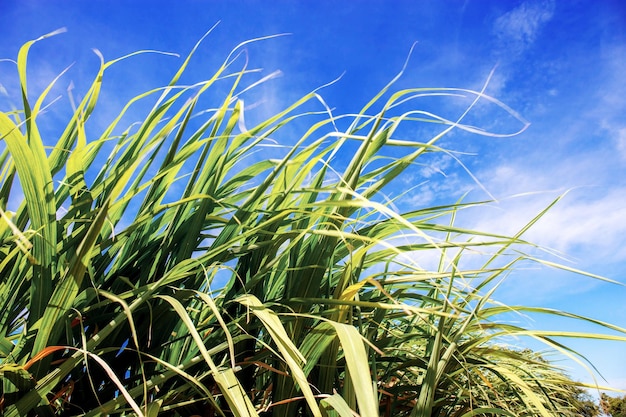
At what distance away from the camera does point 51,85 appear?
0.88 m

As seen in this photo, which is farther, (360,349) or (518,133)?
(518,133)

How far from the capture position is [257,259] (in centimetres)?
80

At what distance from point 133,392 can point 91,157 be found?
44 centimetres

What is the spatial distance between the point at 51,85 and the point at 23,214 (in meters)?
0.23

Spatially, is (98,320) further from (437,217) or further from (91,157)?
(437,217)

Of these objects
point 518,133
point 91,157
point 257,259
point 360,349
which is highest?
point 518,133

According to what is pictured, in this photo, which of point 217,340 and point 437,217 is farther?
point 437,217

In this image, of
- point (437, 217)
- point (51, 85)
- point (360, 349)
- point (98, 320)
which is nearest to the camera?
point (360, 349)

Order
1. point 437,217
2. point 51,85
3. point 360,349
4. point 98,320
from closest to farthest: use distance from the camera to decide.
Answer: point 360,349 < point 98,320 < point 51,85 < point 437,217

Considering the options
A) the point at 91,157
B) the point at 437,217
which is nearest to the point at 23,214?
the point at 91,157

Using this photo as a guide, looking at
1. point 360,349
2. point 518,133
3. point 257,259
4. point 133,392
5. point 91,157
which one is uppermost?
point 518,133

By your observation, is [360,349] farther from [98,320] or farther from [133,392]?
[98,320]

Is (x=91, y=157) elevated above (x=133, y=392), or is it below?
above

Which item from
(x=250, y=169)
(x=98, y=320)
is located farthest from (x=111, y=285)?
(x=250, y=169)
